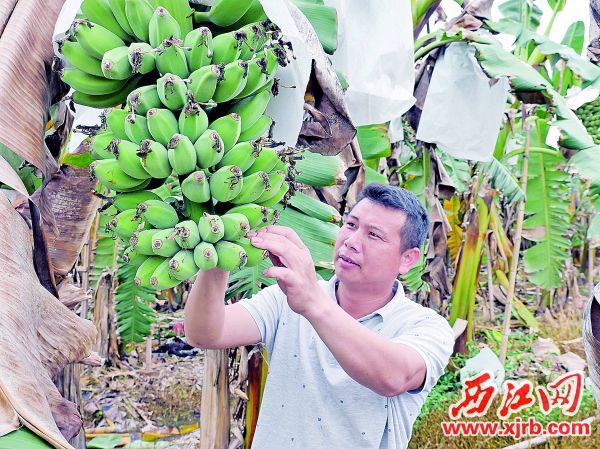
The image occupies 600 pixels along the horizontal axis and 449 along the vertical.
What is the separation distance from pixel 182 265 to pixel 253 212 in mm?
111

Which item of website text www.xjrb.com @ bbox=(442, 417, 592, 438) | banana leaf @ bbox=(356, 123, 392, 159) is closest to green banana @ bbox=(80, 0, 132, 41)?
banana leaf @ bbox=(356, 123, 392, 159)

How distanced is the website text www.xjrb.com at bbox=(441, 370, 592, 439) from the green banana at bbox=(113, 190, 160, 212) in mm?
2629

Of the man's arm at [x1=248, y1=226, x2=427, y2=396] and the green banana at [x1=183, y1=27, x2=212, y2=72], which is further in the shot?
the man's arm at [x1=248, y1=226, x2=427, y2=396]

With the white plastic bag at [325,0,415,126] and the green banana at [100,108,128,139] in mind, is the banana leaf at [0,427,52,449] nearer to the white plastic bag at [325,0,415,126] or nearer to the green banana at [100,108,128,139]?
the green banana at [100,108,128,139]

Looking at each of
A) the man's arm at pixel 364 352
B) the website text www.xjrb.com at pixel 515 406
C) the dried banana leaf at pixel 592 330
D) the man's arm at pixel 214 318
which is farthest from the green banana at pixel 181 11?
the website text www.xjrb.com at pixel 515 406

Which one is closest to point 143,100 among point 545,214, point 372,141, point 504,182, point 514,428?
point 372,141

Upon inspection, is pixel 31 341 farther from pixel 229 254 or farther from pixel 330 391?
pixel 330 391

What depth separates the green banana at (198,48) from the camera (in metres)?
0.68

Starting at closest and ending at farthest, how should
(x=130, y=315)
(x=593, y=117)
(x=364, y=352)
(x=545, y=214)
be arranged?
(x=364, y=352) < (x=593, y=117) < (x=130, y=315) < (x=545, y=214)

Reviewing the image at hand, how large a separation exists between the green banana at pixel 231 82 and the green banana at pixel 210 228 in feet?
0.54

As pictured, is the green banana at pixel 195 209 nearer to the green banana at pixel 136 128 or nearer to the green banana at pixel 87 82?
the green banana at pixel 136 128

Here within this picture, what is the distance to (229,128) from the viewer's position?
0.70 metres

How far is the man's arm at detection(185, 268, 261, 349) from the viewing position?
100 centimetres

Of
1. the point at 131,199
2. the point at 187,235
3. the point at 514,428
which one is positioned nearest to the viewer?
the point at 187,235
